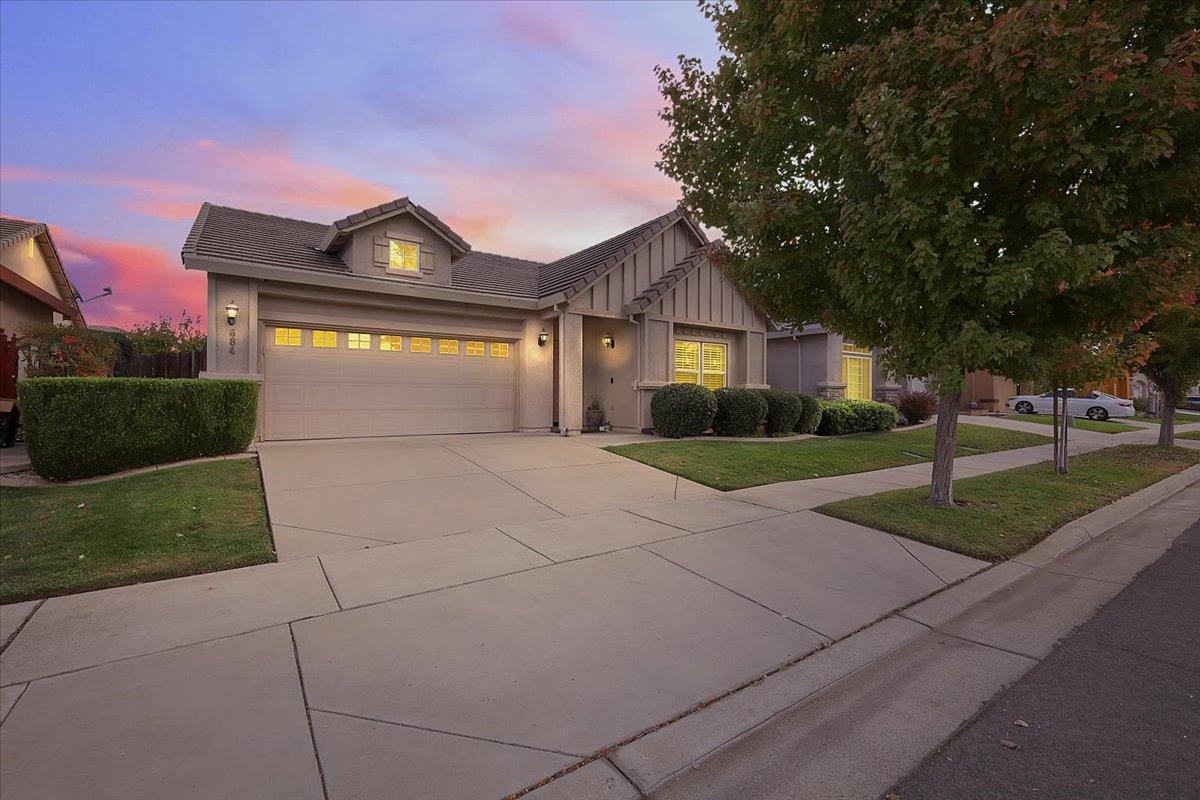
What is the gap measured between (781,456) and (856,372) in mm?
11044

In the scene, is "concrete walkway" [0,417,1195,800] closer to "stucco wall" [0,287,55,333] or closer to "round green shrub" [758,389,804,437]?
"round green shrub" [758,389,804,437]

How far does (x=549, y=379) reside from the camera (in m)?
13.5

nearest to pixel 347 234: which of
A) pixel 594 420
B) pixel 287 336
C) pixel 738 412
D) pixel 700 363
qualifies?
pixel 287 336

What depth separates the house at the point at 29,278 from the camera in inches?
521

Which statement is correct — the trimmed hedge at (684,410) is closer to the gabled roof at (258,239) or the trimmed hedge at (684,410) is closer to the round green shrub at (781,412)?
the round green shrub at (781,412)

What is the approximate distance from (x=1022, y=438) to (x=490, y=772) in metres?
17.5

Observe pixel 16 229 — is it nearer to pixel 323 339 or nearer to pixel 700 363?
pixel 323 339

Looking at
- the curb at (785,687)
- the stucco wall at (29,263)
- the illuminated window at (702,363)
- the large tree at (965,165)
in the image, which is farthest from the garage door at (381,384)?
the curb at (785,687)

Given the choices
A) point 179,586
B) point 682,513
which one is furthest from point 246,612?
point 682,513

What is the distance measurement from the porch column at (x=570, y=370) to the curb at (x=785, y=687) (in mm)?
9040

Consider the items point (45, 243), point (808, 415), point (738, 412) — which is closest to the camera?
point (738, 412)

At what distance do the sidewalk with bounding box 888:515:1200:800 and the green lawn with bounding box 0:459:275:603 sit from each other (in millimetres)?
4952

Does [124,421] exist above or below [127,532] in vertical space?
above

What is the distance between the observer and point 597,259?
14625mm
